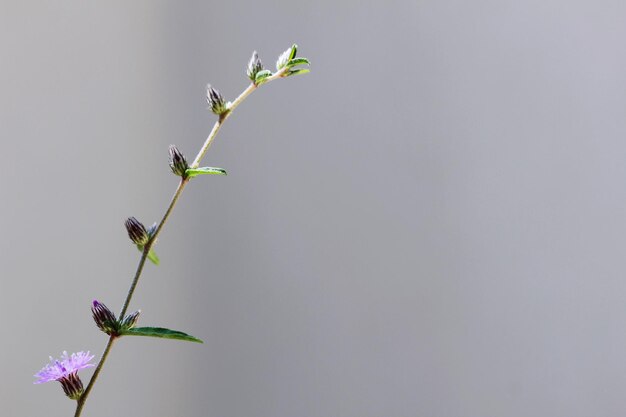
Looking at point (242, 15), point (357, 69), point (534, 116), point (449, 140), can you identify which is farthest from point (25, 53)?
point (534, 116)

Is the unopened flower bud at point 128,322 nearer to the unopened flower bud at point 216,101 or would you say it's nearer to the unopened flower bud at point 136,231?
the unopened flower bud at point 136,231

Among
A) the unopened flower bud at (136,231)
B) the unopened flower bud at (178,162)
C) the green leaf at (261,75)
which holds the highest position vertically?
the green leaf at (261,75)

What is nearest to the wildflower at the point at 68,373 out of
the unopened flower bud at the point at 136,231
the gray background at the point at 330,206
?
the unopened flower bud at the point at 136,231

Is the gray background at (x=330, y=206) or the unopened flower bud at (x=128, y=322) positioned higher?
the gray background at (x=330, y=206)

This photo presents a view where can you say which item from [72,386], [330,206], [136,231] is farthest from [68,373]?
[330,206]

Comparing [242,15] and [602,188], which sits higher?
[242,15]

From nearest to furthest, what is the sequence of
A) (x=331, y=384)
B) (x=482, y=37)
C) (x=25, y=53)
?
(x=25, y=53)
(x=482, y=37)
(x=331, y=384)

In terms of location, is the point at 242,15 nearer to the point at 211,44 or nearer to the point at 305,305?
the point at 211,44

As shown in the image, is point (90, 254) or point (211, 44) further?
point (211, 44)
